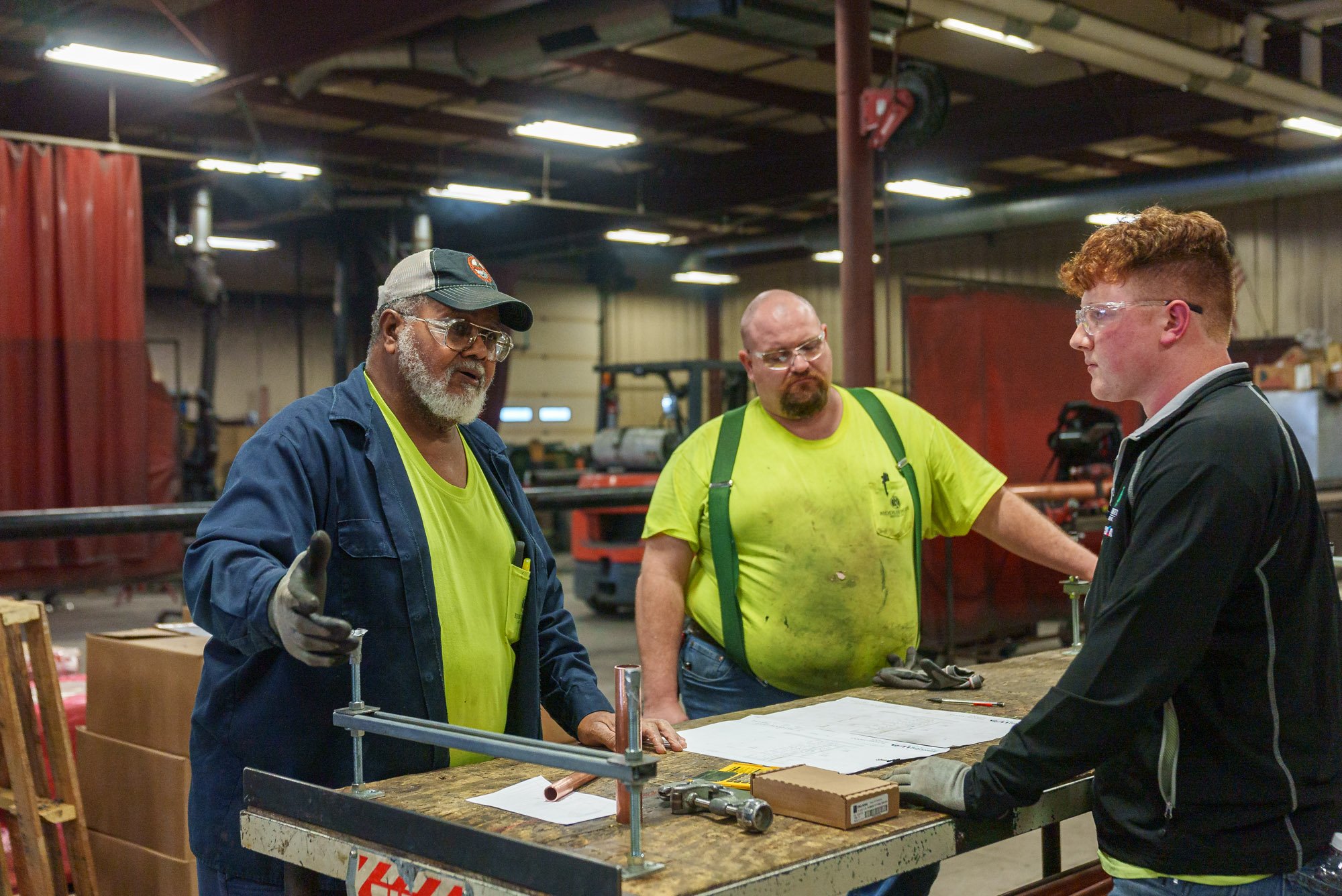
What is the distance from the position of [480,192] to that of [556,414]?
8229mm

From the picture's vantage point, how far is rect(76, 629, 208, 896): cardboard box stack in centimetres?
310

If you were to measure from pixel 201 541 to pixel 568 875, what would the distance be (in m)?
0.94

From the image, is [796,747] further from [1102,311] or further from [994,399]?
[994,399]

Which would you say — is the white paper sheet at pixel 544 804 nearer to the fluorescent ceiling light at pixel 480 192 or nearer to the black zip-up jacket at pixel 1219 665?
the black zip-up jacket at pixel 1219 665

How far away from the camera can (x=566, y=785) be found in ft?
Answer: 6.56

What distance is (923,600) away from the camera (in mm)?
6969

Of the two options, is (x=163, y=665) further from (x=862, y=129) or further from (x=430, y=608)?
(x=862, y=129)

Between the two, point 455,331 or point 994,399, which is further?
point 994,399

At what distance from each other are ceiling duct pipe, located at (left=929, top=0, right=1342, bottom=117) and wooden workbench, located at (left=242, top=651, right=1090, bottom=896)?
6.49m

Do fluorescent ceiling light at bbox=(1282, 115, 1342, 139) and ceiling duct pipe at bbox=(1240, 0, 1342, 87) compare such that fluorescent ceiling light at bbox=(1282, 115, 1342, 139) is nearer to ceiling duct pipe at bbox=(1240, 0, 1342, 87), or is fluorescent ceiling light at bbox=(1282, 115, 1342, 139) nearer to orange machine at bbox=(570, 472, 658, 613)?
ceiling duct pipe at bbox=(1240, 0, 1342, 87)

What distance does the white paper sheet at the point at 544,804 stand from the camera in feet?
6.19

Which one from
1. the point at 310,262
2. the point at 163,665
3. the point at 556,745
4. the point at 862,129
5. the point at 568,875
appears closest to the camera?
the point at 568,875

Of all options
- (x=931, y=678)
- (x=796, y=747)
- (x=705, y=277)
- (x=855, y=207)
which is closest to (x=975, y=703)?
(x=931, y=678)

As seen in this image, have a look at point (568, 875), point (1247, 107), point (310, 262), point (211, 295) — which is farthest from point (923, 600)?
point (310, 262)
